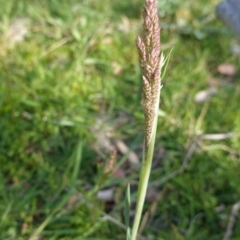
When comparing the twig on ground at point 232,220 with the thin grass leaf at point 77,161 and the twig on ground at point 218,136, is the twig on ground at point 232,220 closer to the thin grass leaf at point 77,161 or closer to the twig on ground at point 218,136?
the twig on ground at point 218,136

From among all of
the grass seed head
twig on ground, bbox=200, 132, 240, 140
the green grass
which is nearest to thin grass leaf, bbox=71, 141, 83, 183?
the green grass

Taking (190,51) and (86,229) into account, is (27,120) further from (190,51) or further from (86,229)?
(190,51)

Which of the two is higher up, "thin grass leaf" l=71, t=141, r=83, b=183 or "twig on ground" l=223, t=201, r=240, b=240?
"thin grass leaf" l=71, t=141, r=83, b=183

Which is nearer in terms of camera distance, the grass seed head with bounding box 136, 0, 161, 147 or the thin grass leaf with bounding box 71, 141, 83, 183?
the grass seed head with bounding box 136, 0, 161, 147

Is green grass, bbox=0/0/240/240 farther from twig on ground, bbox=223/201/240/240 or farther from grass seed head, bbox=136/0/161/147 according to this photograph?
grass seed head, bbox=136/0/161/147

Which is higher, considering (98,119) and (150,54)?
(150,54)

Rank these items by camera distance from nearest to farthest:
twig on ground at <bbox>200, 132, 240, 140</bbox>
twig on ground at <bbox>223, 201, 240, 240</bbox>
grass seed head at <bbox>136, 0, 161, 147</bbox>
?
grass seed head at <bbox>136, 0, 161, 147</bbox> → twig on ground at <bbox>223, 201, 240, 240</bbox> → twig on ground at <bbox>200, 132, 240, 140</bbox>

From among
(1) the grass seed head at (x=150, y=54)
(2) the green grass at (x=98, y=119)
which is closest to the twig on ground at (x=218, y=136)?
(2) the green grass at (x=98, y=119)

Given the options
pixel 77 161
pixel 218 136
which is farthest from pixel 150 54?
pixel 218 136

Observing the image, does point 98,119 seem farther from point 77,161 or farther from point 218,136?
point 218,136
